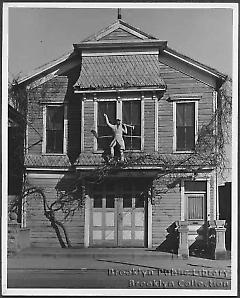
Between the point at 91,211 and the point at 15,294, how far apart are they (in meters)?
0.88

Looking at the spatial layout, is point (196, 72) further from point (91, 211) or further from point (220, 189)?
point (91, 211)

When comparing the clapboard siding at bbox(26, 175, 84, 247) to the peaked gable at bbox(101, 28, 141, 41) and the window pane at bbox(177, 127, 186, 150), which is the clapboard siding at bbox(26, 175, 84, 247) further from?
the peaked gable at bbox(101, 28, 141, 41)

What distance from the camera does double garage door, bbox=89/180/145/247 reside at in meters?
5.71

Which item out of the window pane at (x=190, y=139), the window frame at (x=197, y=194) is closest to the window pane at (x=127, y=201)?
the window frame at (x=197, y=194)

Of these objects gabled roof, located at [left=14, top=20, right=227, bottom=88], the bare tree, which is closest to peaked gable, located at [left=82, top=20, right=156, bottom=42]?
gabled roof, located at [left=14, top=20, right=227, bottom=88]

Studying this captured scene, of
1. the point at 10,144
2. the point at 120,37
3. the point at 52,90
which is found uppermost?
the point at 120,37

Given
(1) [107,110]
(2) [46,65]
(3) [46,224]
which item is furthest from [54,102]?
(3) [46,224]

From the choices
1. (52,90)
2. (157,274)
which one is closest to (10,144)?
(52,90)

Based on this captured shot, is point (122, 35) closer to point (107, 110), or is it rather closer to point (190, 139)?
point (107, 110)

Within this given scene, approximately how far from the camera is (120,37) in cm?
571

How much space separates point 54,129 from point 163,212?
1105 millimetres

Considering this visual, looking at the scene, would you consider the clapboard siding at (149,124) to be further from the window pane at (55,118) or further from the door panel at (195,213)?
the window pane at (55,118)

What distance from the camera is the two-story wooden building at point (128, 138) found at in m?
5.70

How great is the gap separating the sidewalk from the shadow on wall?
0.04 metres
